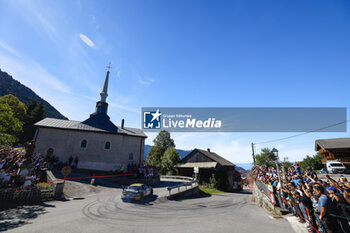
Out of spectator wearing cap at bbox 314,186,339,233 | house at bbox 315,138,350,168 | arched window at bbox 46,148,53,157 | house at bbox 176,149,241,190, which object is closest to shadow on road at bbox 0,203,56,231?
spectator wearing cap at bbox 314,186,339,233

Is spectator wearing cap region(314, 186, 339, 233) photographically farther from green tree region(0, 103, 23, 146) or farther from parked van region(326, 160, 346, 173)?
parked van region(326, 160, 346, 173)

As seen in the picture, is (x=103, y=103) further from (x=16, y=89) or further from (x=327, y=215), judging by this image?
(x=16, y=89)

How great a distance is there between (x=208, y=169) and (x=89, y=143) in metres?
21.8

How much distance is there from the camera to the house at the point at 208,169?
28.0 meters

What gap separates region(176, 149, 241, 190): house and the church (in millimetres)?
10034

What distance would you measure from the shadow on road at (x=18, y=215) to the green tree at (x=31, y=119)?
158 ft

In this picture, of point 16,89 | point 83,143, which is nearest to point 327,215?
point 83,143

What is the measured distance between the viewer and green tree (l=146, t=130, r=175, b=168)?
46719 mm

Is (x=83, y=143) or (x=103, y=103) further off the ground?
(x=103, y=103)

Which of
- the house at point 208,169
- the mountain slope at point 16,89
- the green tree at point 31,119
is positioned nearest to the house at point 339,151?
the house at point 208,169

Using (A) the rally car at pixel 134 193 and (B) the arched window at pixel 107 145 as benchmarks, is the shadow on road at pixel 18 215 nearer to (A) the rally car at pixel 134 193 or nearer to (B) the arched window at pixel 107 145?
(A) the rally car at pixel 134 193

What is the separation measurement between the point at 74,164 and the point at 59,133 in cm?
599

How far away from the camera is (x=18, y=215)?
26.1 feet

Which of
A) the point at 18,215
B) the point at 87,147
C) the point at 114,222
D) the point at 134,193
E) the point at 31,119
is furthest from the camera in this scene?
the point at 31,119
